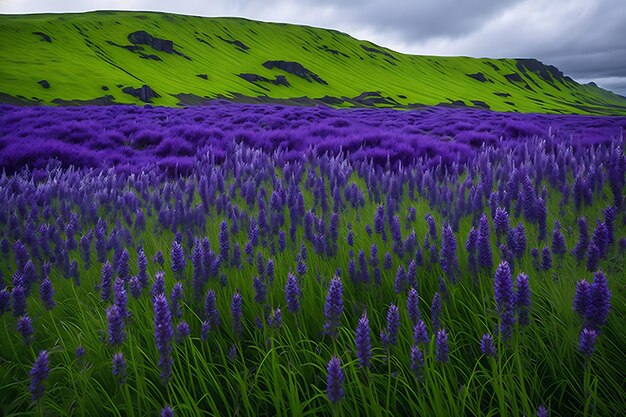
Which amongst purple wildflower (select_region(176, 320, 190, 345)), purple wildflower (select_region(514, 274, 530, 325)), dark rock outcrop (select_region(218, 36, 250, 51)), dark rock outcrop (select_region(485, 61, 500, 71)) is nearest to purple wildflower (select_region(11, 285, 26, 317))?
purple wildflower (select_region(176, 320, 190, 345))

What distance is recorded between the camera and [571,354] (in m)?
1.40

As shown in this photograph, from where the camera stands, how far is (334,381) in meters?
1.06

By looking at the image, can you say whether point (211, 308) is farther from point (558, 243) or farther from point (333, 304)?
point (558, 243)

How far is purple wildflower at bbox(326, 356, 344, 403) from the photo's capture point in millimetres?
1056

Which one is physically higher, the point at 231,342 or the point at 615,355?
the point at 615,355

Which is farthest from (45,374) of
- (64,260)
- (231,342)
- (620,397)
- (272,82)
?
(272,82)

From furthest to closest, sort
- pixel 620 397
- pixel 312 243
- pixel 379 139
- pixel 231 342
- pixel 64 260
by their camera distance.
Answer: pixel 379 139, pixel 312 243, pixel 64 260, pixel 231 342, pixel 620 397

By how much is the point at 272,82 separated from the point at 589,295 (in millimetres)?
95124

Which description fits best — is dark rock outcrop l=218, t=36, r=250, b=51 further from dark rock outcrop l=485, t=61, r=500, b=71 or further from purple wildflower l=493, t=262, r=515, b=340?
purple wildflower l=493, t=262, r=515, b=340

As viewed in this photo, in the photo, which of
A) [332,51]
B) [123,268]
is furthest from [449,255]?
[332,51]

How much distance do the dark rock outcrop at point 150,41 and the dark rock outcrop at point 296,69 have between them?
25005mm

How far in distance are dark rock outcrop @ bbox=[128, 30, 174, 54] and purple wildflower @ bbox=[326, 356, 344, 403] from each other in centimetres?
11012

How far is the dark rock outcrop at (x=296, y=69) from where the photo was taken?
97.4 meters

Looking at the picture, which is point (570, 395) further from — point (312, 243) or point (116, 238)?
point (116, 238)
